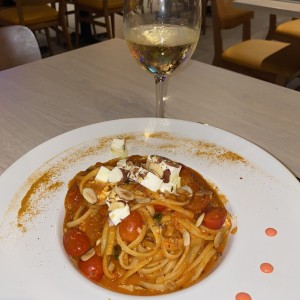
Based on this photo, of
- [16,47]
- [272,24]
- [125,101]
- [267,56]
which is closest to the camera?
[125,101]

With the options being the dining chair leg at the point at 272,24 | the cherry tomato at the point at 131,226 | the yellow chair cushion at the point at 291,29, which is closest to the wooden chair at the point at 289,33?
the yellow chair cushion at the point at 291,29

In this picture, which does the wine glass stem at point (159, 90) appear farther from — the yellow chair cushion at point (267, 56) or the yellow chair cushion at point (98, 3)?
the yellow chair cushion at point (98, 3)

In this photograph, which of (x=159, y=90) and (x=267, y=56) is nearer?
(x=159, y=90)

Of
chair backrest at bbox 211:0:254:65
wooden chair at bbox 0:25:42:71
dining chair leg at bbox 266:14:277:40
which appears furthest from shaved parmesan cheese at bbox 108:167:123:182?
dining chair leg at bbox 266:14:277:40

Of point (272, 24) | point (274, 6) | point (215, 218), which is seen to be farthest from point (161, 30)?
point (272, 24)

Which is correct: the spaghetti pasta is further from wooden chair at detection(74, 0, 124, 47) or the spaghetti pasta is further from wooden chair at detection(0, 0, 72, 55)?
wooden chair at detection(74, 0, 124, 47)

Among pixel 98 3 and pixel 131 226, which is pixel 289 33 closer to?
pixel 98 3
